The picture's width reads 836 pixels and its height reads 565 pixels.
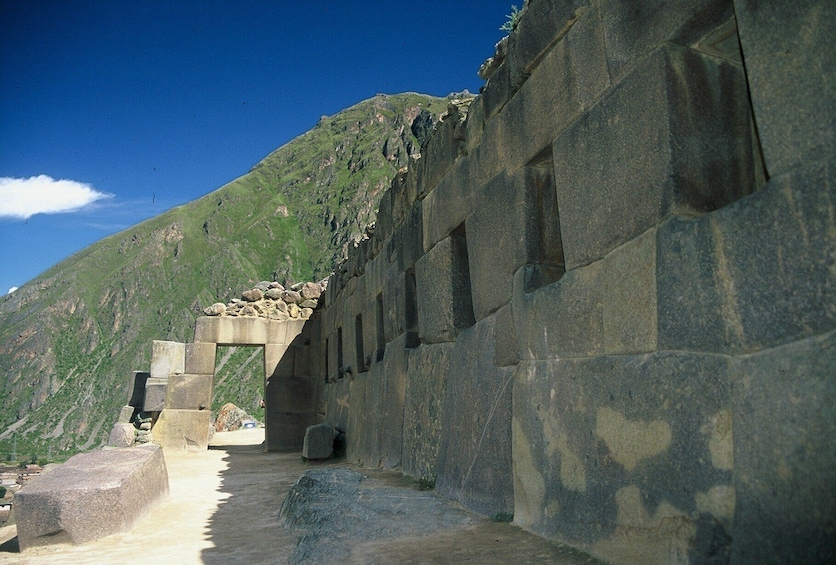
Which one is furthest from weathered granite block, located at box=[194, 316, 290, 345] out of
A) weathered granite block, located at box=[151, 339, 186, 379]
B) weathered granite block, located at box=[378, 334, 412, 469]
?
weathered granite block, located at box=[378, 334, 412, 469]

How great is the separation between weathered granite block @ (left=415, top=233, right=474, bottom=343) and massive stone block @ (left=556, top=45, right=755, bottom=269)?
1958 mm

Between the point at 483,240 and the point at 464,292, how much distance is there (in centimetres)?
73

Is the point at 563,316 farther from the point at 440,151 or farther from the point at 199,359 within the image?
the point at 199,359

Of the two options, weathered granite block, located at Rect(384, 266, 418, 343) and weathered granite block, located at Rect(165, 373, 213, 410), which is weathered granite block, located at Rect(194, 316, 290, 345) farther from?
weathered granite block, located at Rect(384, 266, 418, 343)

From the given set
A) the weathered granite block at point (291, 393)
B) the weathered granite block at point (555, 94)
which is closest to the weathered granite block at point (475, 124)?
the weathered granite block at point (555, 94)

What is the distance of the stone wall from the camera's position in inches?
62.6

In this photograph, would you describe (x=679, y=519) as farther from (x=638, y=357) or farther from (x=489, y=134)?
(x=489, y=134)

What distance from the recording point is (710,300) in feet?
6.16

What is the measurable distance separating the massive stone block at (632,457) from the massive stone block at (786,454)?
76 millimetres

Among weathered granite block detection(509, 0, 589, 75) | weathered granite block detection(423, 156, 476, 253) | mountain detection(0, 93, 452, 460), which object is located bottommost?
weathered granite block detection(423, 156, 476, 253)

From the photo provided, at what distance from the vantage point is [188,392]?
11961 mm

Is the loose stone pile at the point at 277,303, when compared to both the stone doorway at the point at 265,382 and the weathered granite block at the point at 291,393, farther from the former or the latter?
the weathered granite block at the point at 291,393

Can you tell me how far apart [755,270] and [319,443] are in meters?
7.42

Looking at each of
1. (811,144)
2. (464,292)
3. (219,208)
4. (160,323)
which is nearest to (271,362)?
(464,292)
